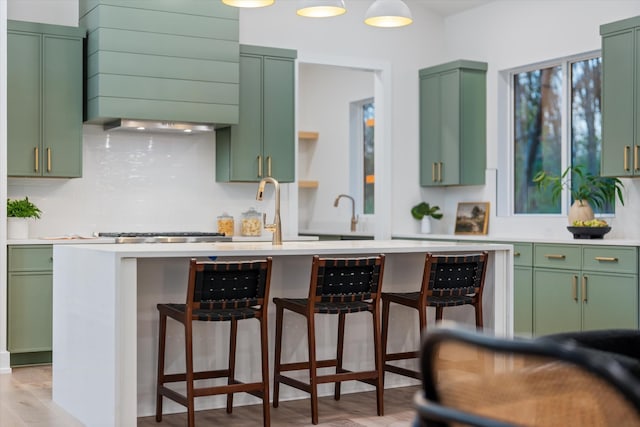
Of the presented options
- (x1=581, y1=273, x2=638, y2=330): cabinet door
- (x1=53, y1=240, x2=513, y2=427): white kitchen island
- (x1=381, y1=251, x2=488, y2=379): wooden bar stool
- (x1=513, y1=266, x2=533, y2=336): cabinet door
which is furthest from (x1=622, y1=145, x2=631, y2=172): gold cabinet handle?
(x1=381, y1=251, x2=488, y2=379): wooden bar stool

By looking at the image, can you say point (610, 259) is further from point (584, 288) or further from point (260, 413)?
point (260, 413)

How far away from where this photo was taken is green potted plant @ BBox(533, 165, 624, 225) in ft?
20.2

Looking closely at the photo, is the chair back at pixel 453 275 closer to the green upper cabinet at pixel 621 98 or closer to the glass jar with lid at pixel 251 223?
the green upper cabinet at pixel 621 98

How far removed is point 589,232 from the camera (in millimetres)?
5918

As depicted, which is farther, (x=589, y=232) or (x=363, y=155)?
(x=363, y=155)

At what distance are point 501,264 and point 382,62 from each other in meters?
3.40

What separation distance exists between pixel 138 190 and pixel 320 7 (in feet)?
8.83

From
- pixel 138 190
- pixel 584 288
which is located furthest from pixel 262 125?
pixel 584 288

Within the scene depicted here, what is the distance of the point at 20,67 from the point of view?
19.4 ft

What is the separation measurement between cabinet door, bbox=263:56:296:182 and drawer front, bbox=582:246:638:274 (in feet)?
8.03

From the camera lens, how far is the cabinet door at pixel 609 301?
5430mm

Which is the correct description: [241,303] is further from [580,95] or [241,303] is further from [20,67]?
[580,95]

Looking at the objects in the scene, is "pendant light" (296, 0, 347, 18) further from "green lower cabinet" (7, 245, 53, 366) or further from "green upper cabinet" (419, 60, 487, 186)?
"green upper cabinet" (419, 60, 487, 186)

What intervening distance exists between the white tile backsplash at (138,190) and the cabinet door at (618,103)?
280 centimetres
